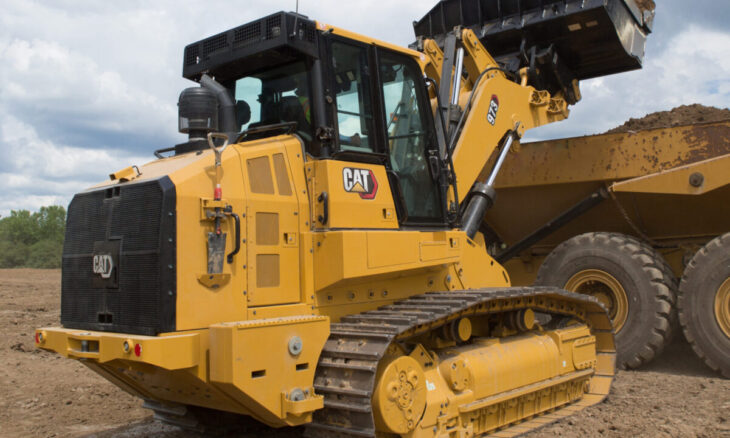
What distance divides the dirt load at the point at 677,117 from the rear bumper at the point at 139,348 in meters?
7.46

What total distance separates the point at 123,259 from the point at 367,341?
166cm

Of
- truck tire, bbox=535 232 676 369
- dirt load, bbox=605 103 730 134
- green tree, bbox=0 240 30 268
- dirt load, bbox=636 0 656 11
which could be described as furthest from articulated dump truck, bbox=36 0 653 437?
green tree, bbox=0 240 30 268

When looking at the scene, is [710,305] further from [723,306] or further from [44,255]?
[44,255]

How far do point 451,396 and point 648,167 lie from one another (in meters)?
4.37

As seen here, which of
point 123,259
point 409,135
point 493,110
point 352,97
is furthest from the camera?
point 493,110

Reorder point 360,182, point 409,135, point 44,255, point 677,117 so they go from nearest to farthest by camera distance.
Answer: point 360,182
point 409,135
point 677,117
point 44,255

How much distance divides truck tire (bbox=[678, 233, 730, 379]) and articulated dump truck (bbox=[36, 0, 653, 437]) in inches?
46.1

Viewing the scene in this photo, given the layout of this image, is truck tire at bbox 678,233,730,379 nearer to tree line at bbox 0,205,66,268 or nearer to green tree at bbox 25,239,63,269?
green tree at bbox 25,239,63,269

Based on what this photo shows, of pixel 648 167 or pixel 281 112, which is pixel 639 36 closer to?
pixel 648 167

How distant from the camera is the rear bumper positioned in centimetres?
416

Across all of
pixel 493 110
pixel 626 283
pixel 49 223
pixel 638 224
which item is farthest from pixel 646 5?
pixel 49 223

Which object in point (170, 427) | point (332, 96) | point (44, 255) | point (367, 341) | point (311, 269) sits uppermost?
point (44, 255)

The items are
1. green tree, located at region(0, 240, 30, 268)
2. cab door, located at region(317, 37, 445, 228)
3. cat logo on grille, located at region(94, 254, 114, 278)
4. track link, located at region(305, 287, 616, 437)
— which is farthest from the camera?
green tree, located at region(0, 240, 30, 268)

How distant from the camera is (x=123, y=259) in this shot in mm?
4570
